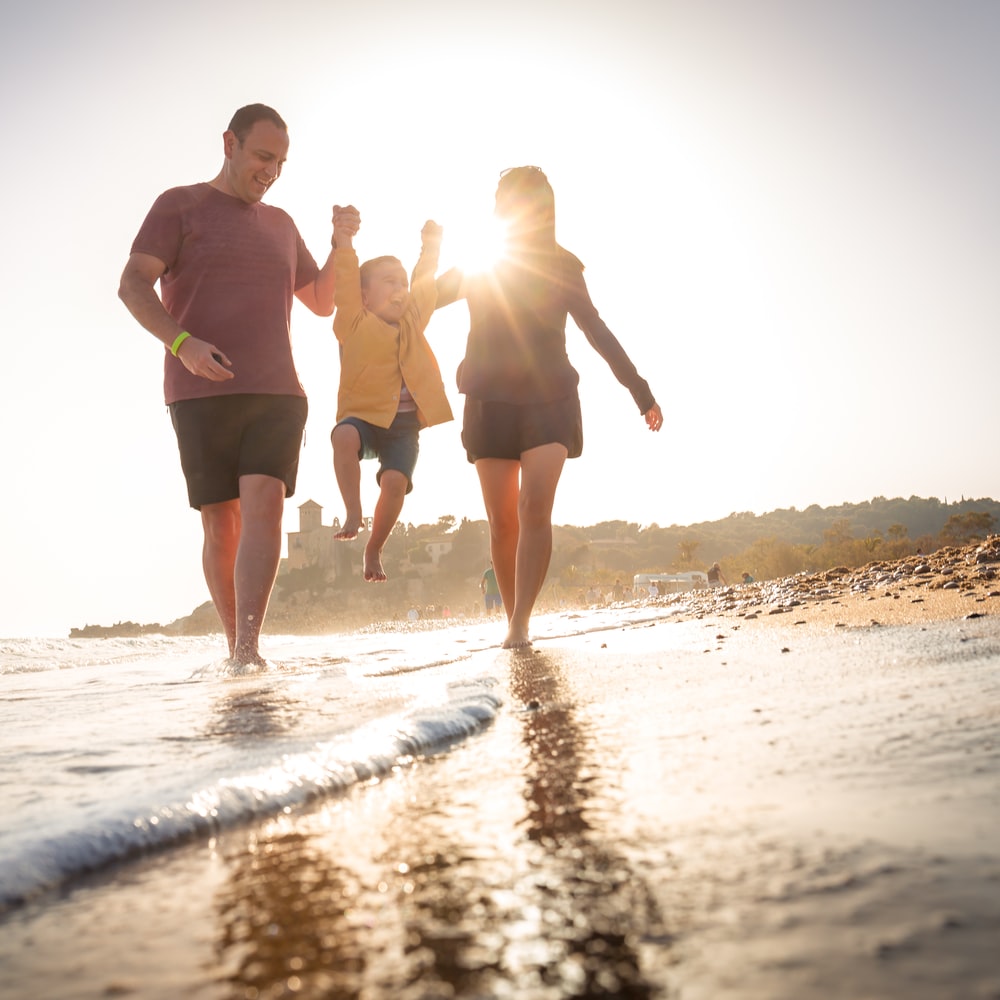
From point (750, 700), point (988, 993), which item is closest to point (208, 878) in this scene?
point (988, 993)

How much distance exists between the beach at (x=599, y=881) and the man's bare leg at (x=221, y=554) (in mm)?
2929

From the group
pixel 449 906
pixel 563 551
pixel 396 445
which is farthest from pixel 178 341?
pixel 563 551

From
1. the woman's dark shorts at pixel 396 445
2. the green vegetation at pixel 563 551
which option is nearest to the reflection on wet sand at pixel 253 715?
the woman's dark shorts at pixel 396 445

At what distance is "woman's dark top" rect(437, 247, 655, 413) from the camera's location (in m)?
4.59

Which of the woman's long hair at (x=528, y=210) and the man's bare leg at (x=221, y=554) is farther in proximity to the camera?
the woman's long hair at (x=528, y=210)

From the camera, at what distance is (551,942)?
65cm

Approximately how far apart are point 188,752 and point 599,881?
99cm

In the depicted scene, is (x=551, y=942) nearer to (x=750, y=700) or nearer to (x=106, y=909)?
(x=106, y=909)

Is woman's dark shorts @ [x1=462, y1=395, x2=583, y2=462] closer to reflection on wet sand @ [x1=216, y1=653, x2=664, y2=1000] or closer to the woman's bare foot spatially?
the woman's bare foot

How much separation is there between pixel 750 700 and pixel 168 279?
11.6ft

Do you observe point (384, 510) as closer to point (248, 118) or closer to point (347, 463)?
point (347, 463)

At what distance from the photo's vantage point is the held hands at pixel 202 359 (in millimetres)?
3672

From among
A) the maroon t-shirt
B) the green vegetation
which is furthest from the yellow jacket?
the green vegetation

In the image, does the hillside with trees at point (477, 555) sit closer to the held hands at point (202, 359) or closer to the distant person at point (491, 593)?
the distant person at point (491, 593)
